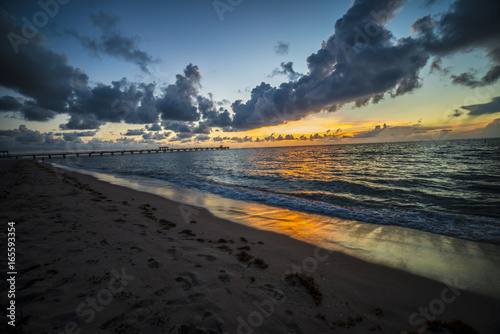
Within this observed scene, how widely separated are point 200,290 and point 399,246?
7.13 m

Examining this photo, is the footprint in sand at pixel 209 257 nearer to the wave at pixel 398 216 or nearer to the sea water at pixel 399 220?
the sea water at pixel 399 220

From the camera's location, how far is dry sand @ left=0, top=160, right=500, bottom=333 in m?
3.05

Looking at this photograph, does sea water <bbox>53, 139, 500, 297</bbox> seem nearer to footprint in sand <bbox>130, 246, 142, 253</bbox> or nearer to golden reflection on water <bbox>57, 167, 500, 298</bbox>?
golden reflection on water <bbox>57, 167, 500, 298</bbox>

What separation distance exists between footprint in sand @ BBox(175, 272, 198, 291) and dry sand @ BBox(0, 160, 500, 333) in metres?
0.04

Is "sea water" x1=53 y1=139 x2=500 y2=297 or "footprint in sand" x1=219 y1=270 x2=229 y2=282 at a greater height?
"footprint in sand" x1=219 y1=270 x2=229 y2=282

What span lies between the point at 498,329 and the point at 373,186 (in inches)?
586

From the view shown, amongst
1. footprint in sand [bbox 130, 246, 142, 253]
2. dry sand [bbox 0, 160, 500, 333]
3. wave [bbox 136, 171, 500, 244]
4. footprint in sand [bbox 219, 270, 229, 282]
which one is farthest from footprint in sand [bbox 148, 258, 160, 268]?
wave [bbox 136, 171, 500, 244]

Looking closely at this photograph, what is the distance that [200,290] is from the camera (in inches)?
151

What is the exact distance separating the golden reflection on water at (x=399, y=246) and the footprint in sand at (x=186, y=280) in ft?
15.0

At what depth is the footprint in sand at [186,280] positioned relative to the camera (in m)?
3.93

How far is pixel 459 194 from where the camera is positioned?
1377 cm

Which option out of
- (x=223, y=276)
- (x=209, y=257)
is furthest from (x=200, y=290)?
(x=209, y=257)

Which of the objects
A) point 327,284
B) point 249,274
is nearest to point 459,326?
point 327,284

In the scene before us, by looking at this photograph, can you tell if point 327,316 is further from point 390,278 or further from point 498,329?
point 498,329
